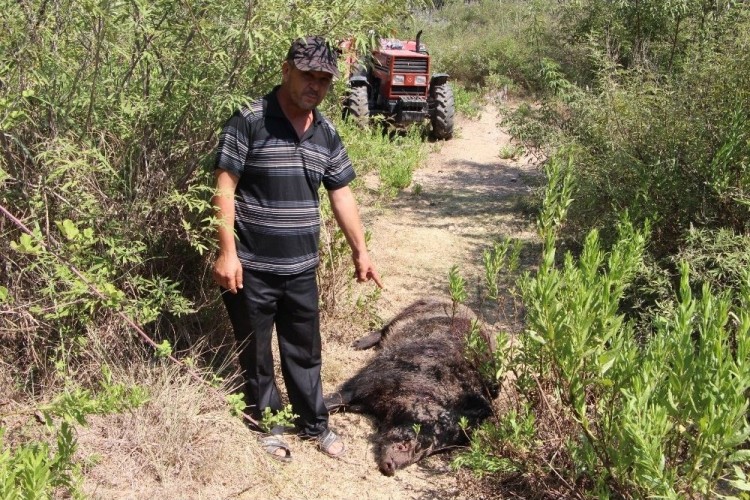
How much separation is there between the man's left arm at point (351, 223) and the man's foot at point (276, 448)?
2.98 feet

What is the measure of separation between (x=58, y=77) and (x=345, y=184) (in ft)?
4.59

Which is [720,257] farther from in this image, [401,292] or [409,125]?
[409,125]

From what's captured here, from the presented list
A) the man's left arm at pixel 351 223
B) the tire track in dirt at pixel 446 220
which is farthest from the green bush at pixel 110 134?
the tire track in dirt at pixel 446 220

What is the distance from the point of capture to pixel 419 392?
407 centimetres

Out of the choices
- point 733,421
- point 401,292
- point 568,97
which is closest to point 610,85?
point 568,97

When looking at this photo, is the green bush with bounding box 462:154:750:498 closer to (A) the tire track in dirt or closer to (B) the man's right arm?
(B) the man's right arm

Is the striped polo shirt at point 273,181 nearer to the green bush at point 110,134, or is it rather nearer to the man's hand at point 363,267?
the green bush at point 110,134

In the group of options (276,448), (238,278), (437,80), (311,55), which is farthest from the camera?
(437,80)

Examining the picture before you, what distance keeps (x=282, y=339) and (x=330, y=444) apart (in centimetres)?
61

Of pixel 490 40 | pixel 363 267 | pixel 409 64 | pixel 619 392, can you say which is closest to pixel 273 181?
pixel 363 267

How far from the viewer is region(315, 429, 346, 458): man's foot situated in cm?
371

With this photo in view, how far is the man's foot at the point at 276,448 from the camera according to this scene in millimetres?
3516

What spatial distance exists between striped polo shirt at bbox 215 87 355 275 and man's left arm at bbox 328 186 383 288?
0.17 meters

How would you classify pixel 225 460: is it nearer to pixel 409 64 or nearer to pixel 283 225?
pixel 283 225
